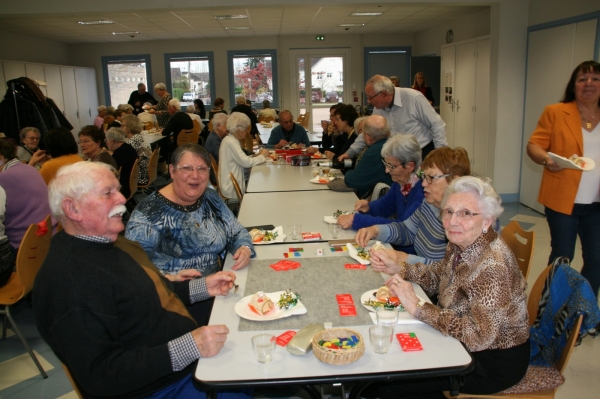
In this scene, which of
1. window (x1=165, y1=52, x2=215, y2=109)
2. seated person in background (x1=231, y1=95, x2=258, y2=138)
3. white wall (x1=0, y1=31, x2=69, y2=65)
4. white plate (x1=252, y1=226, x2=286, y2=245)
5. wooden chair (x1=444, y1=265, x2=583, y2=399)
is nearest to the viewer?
wooden chair (x1=444, y1=265, x2=583, y2=399)

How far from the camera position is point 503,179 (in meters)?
6.32

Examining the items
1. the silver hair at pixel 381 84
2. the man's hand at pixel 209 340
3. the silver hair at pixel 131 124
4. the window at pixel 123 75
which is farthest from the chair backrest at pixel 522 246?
the window at pixel 123 75

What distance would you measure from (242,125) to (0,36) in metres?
7.54

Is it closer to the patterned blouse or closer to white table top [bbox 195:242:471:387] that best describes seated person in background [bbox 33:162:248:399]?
white table top [bbox 195:242:471:387]

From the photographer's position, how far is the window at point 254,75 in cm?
1302

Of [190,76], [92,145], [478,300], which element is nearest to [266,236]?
[478,300]

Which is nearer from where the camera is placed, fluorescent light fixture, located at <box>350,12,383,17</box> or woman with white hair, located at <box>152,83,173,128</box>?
fluorescent light fixture, located at <box>350,12,383,17</box>

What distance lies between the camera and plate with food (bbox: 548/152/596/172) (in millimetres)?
2721

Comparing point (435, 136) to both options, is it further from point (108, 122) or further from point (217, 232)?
point (108, 122)

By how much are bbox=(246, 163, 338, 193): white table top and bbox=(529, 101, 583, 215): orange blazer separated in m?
1.80

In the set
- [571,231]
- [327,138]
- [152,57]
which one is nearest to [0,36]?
[152,57]

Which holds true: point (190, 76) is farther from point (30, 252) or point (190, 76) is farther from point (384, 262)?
point (384, 262)

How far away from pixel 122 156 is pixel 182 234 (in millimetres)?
3535

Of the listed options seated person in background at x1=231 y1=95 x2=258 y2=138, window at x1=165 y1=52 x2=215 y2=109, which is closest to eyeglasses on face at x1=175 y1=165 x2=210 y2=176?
seated person in background at x1=231 y1=95 x2=258 y2=138
